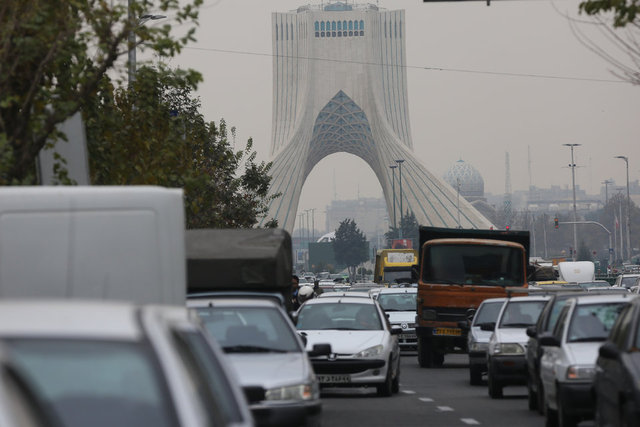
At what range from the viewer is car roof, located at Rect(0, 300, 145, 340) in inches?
174

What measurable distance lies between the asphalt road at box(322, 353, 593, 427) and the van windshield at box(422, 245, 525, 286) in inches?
161

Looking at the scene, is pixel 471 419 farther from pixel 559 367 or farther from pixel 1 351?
pixel 1 351

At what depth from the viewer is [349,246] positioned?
597ft

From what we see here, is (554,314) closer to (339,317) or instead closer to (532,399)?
(532,399)

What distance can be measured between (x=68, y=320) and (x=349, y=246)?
582 ft

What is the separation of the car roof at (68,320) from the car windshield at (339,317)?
587 inches

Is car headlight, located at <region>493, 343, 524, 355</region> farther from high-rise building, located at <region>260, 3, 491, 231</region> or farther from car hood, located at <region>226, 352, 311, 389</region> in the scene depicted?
high-rise building, located at <region>260, 3, 491, 231</region>

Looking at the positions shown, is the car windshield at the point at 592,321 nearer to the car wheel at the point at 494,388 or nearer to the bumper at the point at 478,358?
the car wheel at the point at 494,388

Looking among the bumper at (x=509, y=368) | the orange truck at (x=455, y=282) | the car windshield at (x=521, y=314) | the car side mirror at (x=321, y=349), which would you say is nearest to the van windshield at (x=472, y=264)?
the orange truck at (x=455, y=282)

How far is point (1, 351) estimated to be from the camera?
3.84 m

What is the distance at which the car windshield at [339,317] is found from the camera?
1975cm

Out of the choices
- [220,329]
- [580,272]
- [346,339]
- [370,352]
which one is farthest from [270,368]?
[580,272]

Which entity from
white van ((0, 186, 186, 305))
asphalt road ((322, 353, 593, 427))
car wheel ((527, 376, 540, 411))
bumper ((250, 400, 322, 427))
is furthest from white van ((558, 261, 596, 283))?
white van ((0, 186, 186, 305))

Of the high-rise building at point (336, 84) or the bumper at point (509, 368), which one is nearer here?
the bumper at point (509, 368)
